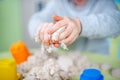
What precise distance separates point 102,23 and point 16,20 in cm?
27

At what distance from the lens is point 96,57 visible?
0.49 m

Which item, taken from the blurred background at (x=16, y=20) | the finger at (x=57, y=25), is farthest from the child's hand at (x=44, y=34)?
the blurred background at (x=16, y=20)

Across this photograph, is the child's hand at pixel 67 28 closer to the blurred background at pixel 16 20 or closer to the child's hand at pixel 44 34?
the child's hand at pixel 44 34

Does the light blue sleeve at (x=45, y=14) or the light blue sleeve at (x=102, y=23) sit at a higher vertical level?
the light blue sleeve at (x=45, y=14)

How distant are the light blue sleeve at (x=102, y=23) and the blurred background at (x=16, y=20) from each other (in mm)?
108

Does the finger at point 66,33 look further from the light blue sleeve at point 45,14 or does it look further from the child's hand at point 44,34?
the light blue sleeve at point 45,14

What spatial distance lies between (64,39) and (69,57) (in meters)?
0.07

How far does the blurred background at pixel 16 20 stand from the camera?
553 millimetres

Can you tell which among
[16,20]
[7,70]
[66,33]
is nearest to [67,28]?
[66,33]

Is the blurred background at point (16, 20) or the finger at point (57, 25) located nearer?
the finger at point (57, 25)

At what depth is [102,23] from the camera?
0.39 metres

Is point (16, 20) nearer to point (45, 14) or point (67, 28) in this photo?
point (45, 14)

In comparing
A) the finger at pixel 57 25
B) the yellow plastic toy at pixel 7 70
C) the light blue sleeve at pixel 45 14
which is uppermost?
the light blue sleeve at pixel 45 14

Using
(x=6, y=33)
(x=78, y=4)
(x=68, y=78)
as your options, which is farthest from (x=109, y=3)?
(x=6, y=33)
